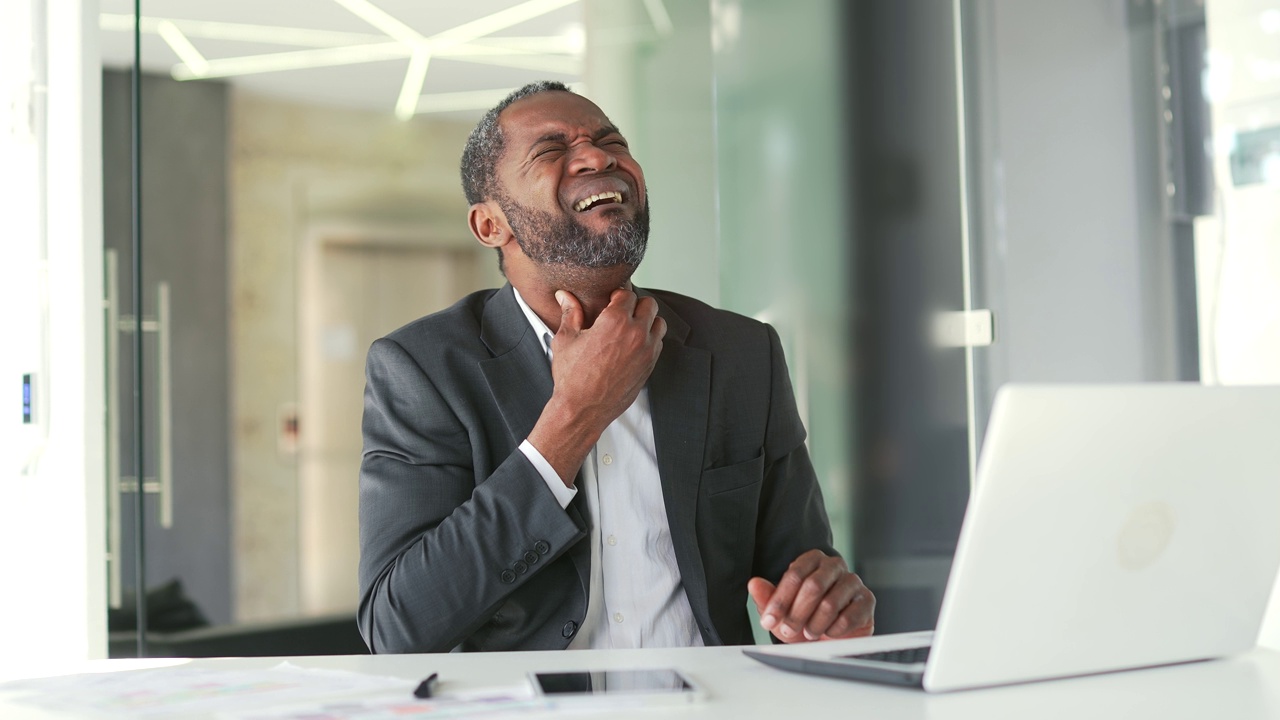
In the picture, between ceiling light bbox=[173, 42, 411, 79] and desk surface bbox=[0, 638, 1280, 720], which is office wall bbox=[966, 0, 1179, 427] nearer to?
ceiling light bbox=[173, 42, 411, 79]

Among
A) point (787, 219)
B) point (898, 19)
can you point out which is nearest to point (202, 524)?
point (787, 219)

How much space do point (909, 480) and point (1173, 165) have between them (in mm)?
1197

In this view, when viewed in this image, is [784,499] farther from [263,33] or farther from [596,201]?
[263,33]

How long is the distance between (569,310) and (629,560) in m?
0.41

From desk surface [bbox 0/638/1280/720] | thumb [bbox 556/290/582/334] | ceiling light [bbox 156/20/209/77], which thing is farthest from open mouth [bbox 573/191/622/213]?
ceiling light [bbox 156/20/209/77]

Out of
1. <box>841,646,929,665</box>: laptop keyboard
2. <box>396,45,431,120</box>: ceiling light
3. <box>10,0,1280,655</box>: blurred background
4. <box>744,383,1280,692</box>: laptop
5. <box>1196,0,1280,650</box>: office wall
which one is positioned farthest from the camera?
<box>396,45,431,120</box>: ceiling light

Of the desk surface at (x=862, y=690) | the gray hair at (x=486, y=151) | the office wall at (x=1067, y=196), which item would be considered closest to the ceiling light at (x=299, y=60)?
the gray hair at (x=486, y=151)

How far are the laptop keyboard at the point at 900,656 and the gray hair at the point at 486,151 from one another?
45.5 inches

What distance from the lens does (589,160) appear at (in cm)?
187

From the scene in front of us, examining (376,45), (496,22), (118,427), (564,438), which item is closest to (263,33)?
(376,45)

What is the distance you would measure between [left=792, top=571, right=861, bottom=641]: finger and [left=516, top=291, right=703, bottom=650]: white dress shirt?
0.79 ft

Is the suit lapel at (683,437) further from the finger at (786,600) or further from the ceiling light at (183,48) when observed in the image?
the ceiling light at (183,48)

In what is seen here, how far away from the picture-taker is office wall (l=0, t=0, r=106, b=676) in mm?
2879

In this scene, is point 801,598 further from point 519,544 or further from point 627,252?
point 627,252
